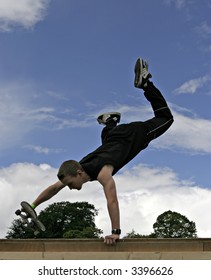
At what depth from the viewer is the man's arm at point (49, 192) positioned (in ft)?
24.2

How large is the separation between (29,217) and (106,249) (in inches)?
64.8

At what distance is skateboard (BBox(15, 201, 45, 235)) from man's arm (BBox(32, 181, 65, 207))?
0.18 m

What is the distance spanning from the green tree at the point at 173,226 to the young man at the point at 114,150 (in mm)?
57140

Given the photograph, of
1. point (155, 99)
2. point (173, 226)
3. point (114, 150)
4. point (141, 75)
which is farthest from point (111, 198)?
point (173, 226)

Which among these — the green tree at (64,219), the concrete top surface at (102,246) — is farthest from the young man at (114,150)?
the green tree at (64,219)

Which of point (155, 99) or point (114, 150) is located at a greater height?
point (155, 99)

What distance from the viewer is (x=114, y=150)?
7.22 meters

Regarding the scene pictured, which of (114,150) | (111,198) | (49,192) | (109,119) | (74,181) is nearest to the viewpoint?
(111,198)

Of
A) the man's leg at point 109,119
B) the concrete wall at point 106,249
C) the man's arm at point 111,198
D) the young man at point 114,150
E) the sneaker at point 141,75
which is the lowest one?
the concrete wall at point 106,249

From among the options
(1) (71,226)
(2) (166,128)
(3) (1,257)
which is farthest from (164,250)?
(1) (71,226)

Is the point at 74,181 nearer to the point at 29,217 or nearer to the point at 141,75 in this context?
the point at 29,217

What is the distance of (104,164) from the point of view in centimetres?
690

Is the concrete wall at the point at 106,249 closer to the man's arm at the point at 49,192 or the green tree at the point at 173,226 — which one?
the man's arm at the point at 49,192

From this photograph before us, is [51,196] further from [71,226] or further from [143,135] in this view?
[71,226]
